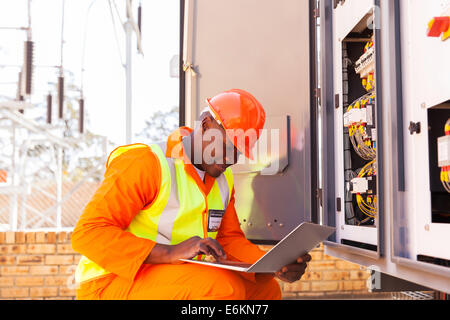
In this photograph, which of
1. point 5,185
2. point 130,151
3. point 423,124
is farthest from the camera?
point 5,185

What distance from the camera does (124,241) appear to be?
1.74 metres

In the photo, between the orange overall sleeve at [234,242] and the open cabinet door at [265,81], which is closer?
the orange overall sleeve at [234,242]

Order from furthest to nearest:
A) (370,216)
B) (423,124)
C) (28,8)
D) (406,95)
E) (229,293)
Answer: (28,8) < (370,216) < (229,293) < (406,95) < (423,124)

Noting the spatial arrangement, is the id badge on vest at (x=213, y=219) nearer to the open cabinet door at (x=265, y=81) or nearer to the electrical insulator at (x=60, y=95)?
the open cabinet door at (x=265, y=81)

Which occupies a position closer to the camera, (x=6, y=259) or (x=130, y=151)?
(x=130, y=151)

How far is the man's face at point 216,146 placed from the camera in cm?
197

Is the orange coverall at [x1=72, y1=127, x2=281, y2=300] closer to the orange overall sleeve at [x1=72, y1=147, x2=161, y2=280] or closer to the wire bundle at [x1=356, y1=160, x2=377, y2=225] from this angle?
the orange overall sleeve at [x1=72, y1=147, x2=161, y2=280]

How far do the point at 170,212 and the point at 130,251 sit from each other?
10.2 inches

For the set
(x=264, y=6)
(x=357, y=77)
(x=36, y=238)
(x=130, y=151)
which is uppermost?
(x=264, y=6)

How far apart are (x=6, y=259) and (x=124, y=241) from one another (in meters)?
2.75

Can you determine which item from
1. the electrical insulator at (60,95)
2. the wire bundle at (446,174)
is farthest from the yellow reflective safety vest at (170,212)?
the electrical insulator at (60,95)

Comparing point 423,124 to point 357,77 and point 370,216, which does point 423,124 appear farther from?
point 357,77

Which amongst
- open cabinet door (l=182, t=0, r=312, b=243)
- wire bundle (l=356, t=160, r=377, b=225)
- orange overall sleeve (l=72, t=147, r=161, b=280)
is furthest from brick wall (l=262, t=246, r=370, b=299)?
orange overall sleeve (l=72, t=147, r=161, b=280)
